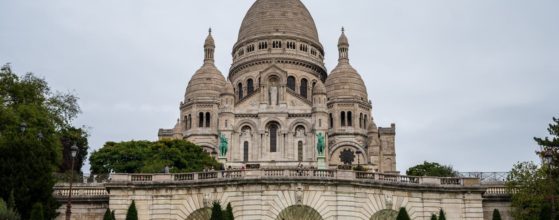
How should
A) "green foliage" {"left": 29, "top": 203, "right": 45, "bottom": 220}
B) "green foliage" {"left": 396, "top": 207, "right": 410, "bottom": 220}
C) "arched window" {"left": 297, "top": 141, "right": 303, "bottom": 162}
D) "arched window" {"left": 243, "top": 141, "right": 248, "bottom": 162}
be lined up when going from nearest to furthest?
"green foliage" {"left": 29, "top": 203, "right": 45, "bottom": 220}, "green foliage" {"left": 396, "top": 207, "right": 410, "bottom": 220}, "arched window" {"left": 297, "top": 141, "right": 303, "bottom": 162}, "arched window" {"left": 243, "top": 141, "right": 248, "bottom": 162}

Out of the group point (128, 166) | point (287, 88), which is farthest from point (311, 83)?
point (128, 166)

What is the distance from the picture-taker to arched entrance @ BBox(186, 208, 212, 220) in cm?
3847

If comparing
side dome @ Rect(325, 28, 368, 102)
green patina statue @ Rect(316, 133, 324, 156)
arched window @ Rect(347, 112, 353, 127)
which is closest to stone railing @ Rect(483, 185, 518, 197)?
green patina statue @ Rect(316, 133, 324, 156)

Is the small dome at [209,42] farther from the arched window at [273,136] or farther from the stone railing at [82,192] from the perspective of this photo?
the stone railing at [82,192]

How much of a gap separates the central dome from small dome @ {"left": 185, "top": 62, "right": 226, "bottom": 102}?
391 inches

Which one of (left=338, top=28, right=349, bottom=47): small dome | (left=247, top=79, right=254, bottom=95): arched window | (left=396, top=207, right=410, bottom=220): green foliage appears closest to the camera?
(left=396, top=207, right=410, bottom=220): green foliage

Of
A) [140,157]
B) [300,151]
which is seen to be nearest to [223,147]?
[300,151]

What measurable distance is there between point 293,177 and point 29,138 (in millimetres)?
13226

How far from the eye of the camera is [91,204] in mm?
40750

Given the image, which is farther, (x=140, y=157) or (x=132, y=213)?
(x=140, y=157)

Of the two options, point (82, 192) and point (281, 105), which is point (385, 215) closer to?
point (82, 192)

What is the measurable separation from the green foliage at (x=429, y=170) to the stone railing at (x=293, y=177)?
94.0 ft

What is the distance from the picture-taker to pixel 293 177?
123 ft

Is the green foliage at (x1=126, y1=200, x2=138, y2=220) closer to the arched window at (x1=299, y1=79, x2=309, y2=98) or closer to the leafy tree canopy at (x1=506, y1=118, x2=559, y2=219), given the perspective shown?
the leafy tree canopy at (x1=506, y1=118, x2=559, y2=219)
